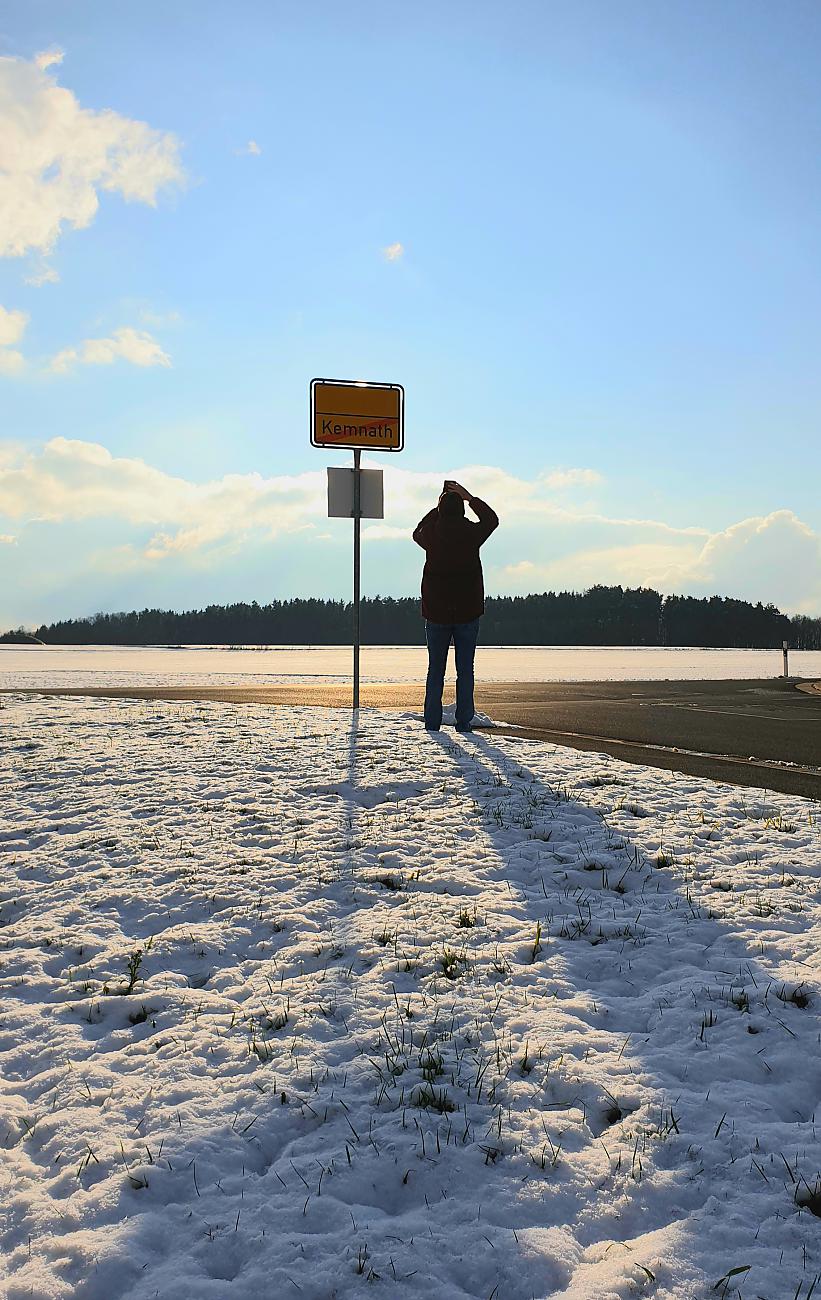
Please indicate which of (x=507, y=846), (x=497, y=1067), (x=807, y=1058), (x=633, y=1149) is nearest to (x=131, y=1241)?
(x=497, y=1067)

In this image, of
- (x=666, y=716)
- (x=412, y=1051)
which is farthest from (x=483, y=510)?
(x=412, y=1051)

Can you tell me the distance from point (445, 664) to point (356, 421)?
3330 millimetres

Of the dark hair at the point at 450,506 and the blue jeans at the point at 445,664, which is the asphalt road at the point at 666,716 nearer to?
the blue jeans at the point at 445,664

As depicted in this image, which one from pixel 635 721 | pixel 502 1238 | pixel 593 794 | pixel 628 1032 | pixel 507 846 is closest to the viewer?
pixel 502 1238

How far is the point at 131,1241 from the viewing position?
2260 mm

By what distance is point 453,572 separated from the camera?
8945 mm

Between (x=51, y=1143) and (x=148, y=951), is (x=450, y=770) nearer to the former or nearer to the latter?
(x=148, y=951)

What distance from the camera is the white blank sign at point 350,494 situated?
10.0 meters

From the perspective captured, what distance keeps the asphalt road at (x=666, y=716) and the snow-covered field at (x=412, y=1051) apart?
2220 millimetres

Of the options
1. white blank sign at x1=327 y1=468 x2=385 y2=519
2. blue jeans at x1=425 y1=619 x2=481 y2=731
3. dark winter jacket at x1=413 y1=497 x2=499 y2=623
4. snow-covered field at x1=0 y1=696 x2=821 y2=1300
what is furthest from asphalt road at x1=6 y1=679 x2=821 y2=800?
white blank sign at x1=327 y1=468 x2=385 y2=519

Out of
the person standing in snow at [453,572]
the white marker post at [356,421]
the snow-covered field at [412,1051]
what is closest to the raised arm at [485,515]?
the person standing in snow at [453,572]

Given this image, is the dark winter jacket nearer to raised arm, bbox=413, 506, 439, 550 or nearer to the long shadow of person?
raised arm, bbox=413, 506, 439, 550

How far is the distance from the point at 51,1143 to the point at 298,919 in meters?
1.74

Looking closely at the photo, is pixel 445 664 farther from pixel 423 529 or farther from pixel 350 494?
pixel 350 494
